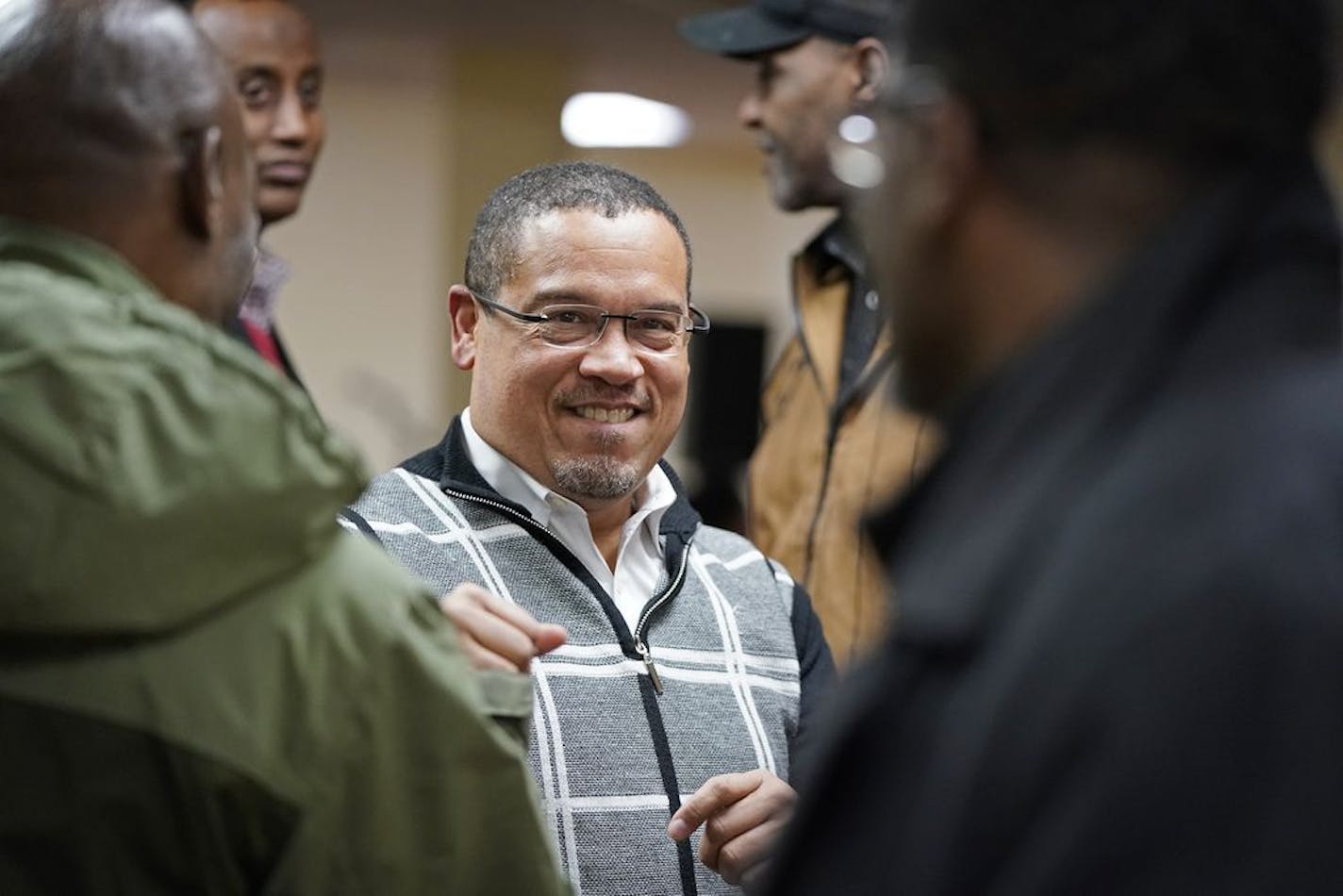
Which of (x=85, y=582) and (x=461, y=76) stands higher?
(x=85, y=582)

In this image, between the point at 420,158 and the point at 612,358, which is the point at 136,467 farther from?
the point at 420,158

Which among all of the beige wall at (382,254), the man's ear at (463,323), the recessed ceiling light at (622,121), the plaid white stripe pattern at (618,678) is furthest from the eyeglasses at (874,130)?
the recessed ceiling light at (622,121)

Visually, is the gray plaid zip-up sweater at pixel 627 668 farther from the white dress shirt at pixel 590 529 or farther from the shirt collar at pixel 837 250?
the shirt collar at pixel 837 250

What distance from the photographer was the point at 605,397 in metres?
2.24

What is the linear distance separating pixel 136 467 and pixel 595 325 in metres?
1.12

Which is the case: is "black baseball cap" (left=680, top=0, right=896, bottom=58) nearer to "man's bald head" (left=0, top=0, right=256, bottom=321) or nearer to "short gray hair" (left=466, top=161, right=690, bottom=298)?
"short gray hair" (left=466, top=161, right=690, bottom=298)

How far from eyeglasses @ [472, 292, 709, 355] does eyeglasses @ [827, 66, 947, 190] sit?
40.3 inches

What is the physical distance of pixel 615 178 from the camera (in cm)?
232

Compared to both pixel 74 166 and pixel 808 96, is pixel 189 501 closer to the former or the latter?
pixel 74 166

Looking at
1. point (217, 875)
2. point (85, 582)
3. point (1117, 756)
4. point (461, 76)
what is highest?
point (1117, 756)

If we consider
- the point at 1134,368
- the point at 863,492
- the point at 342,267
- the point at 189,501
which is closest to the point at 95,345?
the point at 189,501

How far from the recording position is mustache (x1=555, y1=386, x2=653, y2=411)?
2230 mm

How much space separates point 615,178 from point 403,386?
6301 millimetres

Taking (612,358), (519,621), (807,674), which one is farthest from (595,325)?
(519,621)
